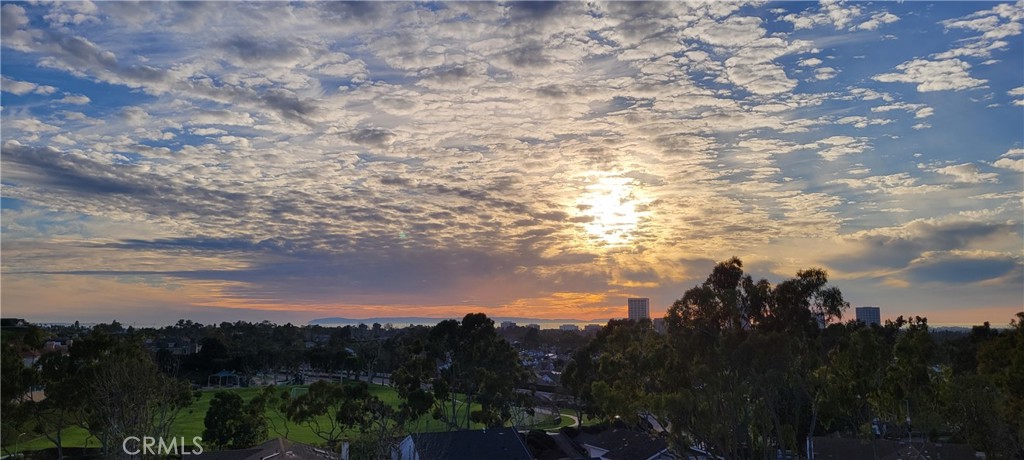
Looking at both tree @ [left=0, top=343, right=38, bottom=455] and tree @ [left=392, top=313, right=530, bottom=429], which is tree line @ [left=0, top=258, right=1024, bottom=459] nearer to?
tree @ [left=0, top=343, right=38, bottom=455]

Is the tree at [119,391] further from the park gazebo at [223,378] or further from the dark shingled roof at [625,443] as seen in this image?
the park gazebo at [223,378]

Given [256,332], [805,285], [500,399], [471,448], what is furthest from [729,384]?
[256,332]

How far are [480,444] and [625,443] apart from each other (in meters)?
11.4

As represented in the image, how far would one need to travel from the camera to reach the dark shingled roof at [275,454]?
38219 millimetres

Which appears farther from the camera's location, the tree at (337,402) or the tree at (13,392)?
the tree at (337,402)

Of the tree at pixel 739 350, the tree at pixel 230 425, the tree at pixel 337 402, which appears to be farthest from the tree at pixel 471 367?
the tree at pixel 739 350

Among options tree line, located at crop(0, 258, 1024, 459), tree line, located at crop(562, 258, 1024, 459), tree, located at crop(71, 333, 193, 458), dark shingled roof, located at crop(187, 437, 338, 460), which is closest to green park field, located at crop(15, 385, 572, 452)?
tree, located at crop(71, 333, 193, 458)

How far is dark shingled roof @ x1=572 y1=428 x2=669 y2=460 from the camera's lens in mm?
46344

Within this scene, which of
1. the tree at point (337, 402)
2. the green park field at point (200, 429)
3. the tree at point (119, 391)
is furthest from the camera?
the green park field at point (200, 429)

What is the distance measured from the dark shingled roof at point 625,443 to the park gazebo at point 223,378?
220 ft

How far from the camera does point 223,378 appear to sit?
107 m

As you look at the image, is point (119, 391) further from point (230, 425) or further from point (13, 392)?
point (230, 425)

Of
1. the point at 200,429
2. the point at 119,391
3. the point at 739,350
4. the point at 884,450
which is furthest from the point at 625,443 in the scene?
the point at 200,429

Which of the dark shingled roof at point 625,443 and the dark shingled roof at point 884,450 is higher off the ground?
the dark shingled roof at point 884,450
